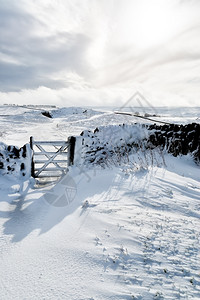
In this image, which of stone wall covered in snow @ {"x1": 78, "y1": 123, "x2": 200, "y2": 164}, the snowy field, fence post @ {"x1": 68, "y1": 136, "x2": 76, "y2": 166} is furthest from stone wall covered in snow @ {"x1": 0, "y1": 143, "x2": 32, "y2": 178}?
stone wall covered in snow @ {"x1": 78, "y1": 123, "x2": 200, "y2": 164}

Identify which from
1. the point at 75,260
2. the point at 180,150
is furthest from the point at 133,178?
the point at 180,150

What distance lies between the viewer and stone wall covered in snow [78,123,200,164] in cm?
827

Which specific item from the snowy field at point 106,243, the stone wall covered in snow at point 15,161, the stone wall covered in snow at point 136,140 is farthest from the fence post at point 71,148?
the snowy field at point 106,243

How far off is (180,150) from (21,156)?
292 inches

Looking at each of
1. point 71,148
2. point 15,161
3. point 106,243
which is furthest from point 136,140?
point 106,243

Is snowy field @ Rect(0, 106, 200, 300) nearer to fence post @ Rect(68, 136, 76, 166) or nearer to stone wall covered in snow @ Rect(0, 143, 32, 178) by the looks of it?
stone wall covered in snow @ Rect(0, 143, 32, 178)

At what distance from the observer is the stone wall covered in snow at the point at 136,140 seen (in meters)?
8.27

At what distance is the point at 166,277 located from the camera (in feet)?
7.13

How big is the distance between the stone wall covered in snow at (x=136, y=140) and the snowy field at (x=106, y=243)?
129 inches

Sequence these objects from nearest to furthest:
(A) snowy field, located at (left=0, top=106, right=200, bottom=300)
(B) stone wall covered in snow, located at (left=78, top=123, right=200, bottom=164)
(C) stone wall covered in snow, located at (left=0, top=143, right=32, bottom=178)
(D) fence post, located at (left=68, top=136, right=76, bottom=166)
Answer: (A) snowy field, located at (left=0, top=106, right=200, bottom=300)
(C) stone wall covered in snow, located at (left=0, top=143, right=32, bottom=178)
(D) fence post, located at (left=68, top=136, right=76, bottom=166)
(B) stone wall covered in snow, located at (left=78, top=123, right=200, bottom=164)

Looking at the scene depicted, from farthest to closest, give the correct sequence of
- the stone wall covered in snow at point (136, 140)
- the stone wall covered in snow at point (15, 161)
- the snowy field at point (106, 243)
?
the stone wall covered in snow at point (136, 140)
the stone wall covered in snow at point (15, 161)
the snowy field at point (106, 243)

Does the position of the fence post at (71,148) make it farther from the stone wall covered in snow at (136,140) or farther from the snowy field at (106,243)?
the snowy field at (106,243)

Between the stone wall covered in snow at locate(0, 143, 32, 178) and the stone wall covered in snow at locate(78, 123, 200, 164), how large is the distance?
2.27 m

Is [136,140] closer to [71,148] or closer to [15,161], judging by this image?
[71,148]
